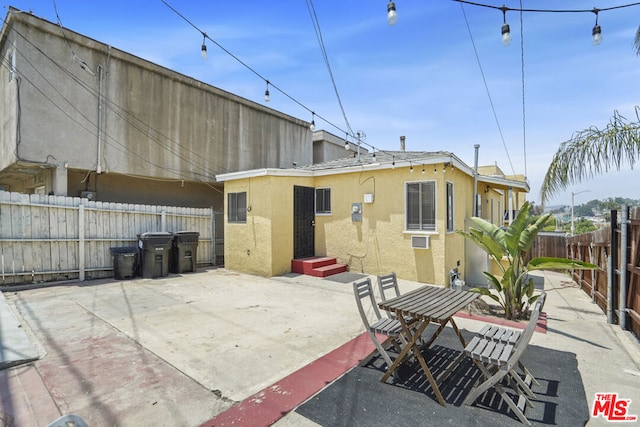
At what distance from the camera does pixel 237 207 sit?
10.4m

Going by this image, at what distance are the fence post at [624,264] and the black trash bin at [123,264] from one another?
10.8 meters

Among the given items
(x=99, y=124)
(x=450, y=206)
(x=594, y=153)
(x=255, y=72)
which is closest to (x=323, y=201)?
(x=450, y=206)

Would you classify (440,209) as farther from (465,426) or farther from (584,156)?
(465,426)

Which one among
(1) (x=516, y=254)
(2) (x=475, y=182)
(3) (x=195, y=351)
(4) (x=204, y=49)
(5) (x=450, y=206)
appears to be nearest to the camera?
(3) (x=195, y=351)

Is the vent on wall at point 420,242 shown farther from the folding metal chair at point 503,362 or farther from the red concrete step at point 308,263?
the folding metal chair at point 503,362

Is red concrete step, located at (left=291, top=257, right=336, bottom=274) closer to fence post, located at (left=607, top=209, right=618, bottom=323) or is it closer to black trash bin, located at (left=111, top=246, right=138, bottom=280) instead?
black trash bin, located at (left=111, top=246, right=138, bottom=280)

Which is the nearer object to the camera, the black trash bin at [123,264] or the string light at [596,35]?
the string light at [596,35]

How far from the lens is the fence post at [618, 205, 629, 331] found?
472 centimetres

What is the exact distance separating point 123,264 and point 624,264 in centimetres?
1089

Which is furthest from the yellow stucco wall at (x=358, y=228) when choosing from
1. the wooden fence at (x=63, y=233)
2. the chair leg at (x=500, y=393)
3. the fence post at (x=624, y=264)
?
the chair leg at (x=500, y=393)

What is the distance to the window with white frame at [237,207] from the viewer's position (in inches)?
398

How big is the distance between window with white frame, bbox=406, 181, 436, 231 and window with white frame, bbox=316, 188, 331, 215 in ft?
8.71

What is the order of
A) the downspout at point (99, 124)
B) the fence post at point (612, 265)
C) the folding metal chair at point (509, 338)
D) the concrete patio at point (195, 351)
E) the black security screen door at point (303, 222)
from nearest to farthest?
the concrete patio at point (195, 351), the folding metal chair at point (509, 338), the fence post at point (612, 265), the black security screen door at point (303, 222), the downspout at point (99, 124)

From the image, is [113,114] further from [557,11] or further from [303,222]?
[557,11]
